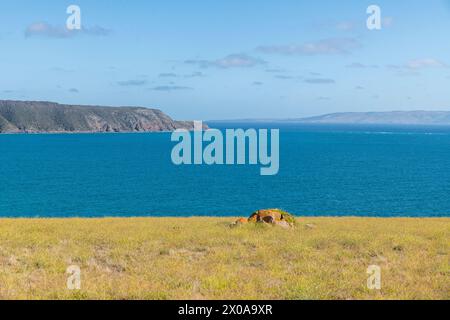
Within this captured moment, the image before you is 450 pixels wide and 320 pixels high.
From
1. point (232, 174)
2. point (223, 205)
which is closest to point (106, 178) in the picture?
point (232, 174)

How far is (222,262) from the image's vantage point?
1659 centimetres

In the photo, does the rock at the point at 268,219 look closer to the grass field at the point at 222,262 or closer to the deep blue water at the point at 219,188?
the grass field at the point at 222,262

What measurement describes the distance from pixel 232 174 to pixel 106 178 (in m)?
38.5

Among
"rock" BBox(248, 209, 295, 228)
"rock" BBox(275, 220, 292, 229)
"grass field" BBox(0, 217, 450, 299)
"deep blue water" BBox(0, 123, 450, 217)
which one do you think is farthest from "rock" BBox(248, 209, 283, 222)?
"deep blue water" BBox(0, 123, 450, 217)

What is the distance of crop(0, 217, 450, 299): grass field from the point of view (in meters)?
12.5

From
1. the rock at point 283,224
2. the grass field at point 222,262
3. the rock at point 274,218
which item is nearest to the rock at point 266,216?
the rock at point 274,218

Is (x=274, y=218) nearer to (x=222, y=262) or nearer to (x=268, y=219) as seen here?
(x=268, y=219)

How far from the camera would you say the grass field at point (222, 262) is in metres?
12.5

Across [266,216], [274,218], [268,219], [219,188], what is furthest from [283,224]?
[219,188]

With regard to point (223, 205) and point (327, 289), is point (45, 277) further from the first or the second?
point (223, 205)

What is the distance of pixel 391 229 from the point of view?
26.8 meters

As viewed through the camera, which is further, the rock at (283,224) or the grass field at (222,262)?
the rock at (283,224)

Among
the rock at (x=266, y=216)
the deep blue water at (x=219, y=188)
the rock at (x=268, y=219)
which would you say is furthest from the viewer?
the deep blue water at (x=219, y=188)

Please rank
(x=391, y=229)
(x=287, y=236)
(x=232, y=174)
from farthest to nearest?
(x=232, y=174), (x=391, y=229), (x=287, y=236)
